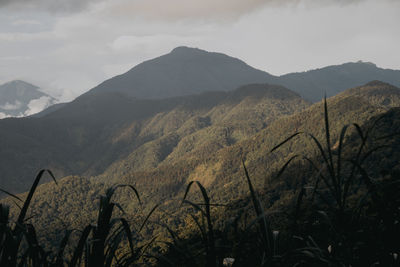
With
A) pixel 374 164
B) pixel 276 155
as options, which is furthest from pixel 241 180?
pixel 374 164

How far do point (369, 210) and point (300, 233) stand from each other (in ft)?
3.21

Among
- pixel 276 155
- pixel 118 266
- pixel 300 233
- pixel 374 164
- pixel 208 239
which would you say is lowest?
pixel 276 155

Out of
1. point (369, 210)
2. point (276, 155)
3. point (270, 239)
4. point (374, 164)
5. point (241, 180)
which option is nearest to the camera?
point (270, 239)

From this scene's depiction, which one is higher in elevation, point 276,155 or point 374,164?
point 374,164

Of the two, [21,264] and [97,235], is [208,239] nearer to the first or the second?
[97,235]

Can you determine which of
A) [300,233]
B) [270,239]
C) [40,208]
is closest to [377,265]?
[270,239]

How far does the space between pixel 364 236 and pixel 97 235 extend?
→ 2763 mm

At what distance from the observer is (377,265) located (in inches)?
125

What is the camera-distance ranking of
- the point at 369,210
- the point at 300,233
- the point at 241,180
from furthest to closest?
the point at 241,180, the point at 300,233, the point at 369,210

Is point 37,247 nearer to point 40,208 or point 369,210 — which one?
point 369,210

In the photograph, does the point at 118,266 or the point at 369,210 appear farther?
the point at 369,210

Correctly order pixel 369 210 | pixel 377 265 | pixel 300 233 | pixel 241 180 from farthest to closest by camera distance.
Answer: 1. pixel 241 180
2. pixel 300 233
3. pixel 369 210
4. pixel 377 265

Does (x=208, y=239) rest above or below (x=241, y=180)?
above

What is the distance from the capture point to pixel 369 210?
3.81m
